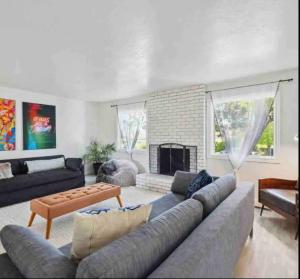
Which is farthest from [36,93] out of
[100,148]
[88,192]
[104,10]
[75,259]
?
[75,259]

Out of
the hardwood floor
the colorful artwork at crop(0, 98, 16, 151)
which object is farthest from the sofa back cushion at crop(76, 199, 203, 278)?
the colorful artwork at crop(0, 98, 16, 151)

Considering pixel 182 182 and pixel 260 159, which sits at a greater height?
pixel 260 159

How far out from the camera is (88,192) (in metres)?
2.92

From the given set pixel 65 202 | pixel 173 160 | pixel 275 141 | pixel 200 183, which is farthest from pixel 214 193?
pixel 173 160

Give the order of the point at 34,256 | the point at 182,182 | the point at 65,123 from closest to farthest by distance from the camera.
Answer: the point at 34,256
the point at 182,182
the point at 65,123

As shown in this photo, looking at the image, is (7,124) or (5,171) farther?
(7,124)

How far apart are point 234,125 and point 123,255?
915 mm

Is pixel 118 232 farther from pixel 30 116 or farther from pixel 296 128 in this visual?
pixel 30 116

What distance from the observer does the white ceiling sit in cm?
165

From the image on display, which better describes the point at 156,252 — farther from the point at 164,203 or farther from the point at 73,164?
the point at 73,164

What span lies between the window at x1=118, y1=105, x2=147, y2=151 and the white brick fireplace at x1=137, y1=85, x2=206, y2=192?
1.27 feet

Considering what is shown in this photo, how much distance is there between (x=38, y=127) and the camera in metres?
4.70

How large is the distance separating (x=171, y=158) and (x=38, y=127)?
3136 millimetres

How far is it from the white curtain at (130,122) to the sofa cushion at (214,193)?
3320 mm
